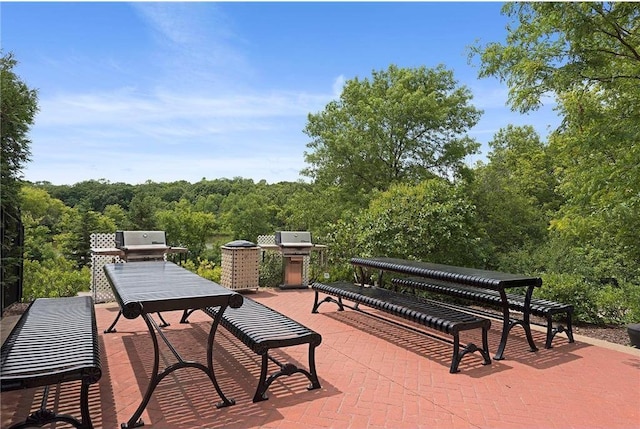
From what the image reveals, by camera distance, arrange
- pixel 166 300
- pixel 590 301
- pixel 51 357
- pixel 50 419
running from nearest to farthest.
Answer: pixel 50 419, pixel 51 357, pixel 166 300, pixel 590 301

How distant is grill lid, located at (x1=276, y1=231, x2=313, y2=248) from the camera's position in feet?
27.3

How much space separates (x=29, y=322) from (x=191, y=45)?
4999 mm

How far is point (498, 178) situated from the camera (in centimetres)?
1517

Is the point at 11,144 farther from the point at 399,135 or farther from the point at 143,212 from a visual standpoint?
the point at 143,212

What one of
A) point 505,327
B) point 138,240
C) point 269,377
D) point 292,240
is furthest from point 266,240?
point 269,377

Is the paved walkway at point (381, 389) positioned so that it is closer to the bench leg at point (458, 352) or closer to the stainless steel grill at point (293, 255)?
the bench leg at point (458, 352)

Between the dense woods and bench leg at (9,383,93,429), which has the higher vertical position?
the dense woods

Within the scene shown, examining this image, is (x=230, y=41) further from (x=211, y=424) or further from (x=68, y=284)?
(x=211, y=424)

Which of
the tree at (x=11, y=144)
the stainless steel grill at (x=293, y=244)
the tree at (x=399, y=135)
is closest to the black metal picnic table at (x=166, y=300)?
the tree at (x=11, y=144)

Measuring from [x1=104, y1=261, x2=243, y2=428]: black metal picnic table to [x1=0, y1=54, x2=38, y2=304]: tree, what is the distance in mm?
2147

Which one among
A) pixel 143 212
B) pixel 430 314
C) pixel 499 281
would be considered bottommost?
pixel 430 314

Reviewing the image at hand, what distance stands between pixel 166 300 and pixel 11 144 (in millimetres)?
3843

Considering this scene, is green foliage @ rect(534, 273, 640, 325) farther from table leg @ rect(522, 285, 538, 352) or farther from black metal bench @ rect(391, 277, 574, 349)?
table leg @ rect(522, 285, 538, 352)

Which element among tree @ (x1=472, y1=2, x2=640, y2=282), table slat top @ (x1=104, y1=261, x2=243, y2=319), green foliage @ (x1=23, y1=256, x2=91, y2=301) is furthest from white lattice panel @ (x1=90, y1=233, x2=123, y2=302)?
tree @ (x1=472, y1=2, x2=640, y2=282)
